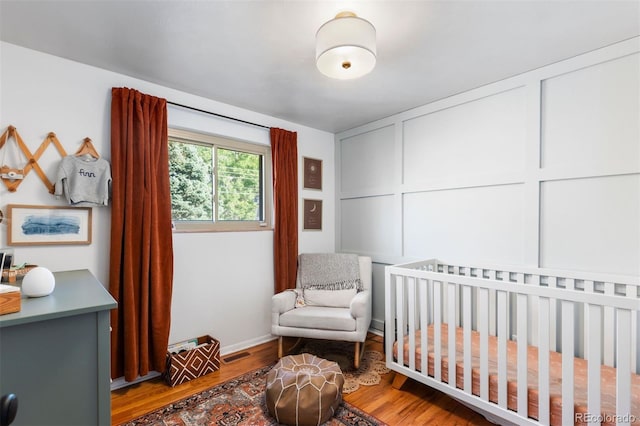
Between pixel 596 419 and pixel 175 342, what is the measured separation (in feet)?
8.66

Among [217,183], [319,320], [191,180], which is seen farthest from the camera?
[217,183]

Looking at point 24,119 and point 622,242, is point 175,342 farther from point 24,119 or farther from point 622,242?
point 622,242

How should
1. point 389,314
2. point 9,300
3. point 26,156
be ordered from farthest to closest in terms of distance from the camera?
point 389,314
point 26,156
point 9,300

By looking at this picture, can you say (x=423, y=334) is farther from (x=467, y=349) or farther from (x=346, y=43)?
(x=346, y=43)

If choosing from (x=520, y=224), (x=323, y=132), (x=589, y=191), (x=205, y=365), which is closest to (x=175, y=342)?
(x=205, y=365)

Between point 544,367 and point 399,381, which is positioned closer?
point 544,367

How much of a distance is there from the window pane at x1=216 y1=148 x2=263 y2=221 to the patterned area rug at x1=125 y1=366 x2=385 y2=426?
1.42 meters

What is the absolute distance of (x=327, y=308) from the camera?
269cm

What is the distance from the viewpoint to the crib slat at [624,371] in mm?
1304

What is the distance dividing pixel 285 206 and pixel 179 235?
3.33 feet

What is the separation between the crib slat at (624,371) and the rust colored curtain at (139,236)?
8.56 ft

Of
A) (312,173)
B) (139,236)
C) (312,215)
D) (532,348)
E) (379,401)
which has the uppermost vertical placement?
(312,173)

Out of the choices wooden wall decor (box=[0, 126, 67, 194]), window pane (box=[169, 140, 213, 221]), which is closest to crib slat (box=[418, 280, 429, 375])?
window pane (box=[169, 140, 213, 221])

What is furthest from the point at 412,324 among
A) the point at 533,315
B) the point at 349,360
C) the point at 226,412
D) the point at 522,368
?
the point at 226,412
